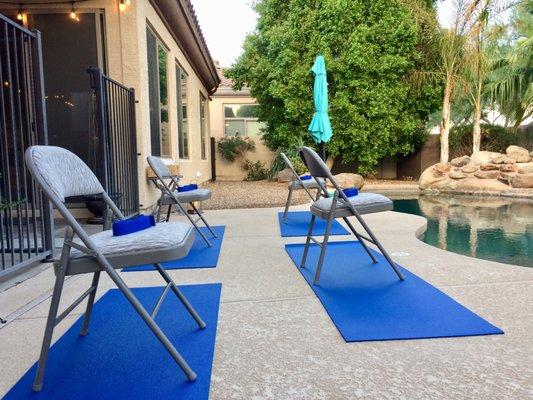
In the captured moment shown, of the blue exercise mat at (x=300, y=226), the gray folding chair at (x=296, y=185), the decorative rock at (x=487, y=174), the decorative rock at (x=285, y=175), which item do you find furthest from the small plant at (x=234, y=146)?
the gray folding chair at (x=296, y=185)

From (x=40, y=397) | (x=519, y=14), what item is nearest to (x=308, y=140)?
(x=519, y=14)

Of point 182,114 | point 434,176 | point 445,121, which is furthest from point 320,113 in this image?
point 445,121

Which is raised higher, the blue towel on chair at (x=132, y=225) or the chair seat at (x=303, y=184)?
the blue towel on chair at (x=132, y=225)

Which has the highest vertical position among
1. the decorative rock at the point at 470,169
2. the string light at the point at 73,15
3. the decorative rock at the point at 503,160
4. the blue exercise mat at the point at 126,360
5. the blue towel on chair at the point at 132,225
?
the string light at the point at 73,15

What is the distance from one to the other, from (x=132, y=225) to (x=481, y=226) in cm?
475

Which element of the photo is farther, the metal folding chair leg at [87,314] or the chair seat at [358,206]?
the chair seat at [358,206]

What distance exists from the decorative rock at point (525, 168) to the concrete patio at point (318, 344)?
6.69 metres

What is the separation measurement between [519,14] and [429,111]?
5.73 meters

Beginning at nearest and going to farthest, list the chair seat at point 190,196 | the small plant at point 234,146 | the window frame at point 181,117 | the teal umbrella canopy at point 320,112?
1. the chair seat at point 190,196
2. the window frame at point 181,117
3. the teal umbrella canopy at point 320,112
4. the small plant at point 234,146

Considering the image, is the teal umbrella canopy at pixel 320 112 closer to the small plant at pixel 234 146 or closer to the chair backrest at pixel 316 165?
the small plant at pixel 234 146

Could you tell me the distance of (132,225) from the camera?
67.2 inches

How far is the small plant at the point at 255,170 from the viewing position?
1339 centimetres

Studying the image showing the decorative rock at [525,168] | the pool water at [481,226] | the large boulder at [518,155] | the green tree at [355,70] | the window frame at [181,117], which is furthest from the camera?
the green tree at [355,70]

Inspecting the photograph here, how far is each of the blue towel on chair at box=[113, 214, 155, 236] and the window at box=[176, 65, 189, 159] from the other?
20.0ft
